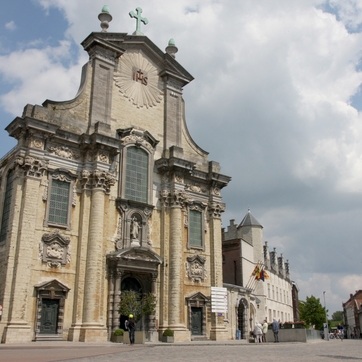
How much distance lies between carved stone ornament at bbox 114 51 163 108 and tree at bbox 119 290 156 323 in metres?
13.0

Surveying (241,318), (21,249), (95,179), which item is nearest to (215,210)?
(95,179)

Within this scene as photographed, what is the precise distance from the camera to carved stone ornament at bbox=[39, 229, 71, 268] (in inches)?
976

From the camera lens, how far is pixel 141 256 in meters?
28.2

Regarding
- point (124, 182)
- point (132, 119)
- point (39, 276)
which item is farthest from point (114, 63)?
point (39, 276)

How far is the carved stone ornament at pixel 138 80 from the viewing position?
1240 inches

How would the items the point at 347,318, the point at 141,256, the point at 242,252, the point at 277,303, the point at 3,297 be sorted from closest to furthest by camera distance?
the point at 3,297 → the point at 141,256 → the point at 242,252 → the point at 277,303 → the point at 347,318

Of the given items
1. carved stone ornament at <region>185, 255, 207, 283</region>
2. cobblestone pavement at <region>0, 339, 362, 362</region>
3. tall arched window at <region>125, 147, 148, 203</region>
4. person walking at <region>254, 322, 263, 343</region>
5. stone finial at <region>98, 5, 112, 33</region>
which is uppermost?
stone finial at <region>98, 5, 112, 33</region>

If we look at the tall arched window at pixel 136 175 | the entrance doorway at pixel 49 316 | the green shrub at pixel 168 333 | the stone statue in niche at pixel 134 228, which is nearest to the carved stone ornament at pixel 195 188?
the tall arched window at pixel 136 175

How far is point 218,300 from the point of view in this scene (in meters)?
31.1

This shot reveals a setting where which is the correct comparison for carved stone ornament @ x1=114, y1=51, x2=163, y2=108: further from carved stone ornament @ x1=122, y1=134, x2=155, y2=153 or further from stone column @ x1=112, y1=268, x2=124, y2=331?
stone column @ x1=112, y1=268, x2=124, y2=331

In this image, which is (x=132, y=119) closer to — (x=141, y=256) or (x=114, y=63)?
(x=114, y=63)

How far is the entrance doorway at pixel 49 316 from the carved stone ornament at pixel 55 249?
1951 millimetres

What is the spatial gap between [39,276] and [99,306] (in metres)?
3.80

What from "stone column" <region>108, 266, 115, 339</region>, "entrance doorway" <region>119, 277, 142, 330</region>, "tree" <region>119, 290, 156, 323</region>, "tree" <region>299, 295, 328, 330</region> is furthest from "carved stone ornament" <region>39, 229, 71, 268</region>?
"tree" <region>299, 295, 328, 330</region>
